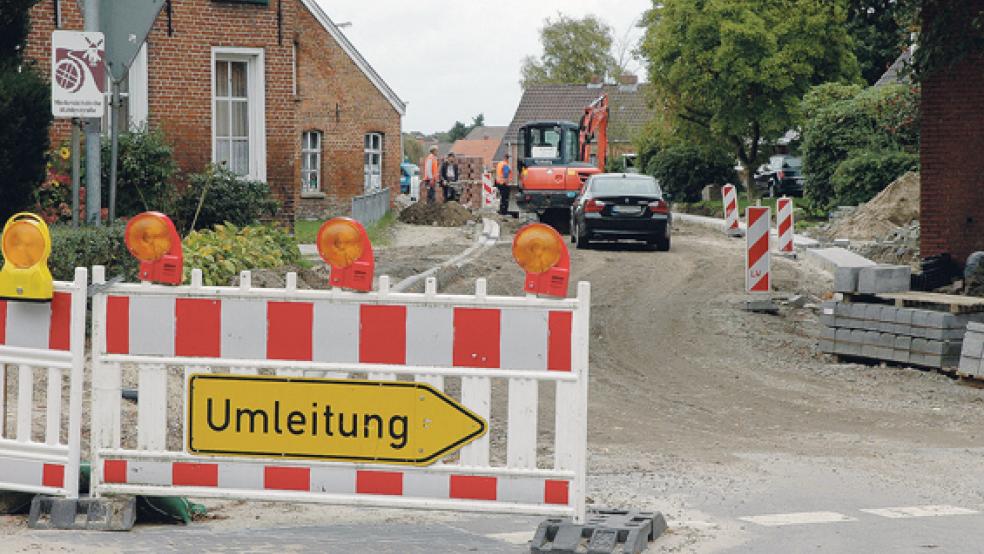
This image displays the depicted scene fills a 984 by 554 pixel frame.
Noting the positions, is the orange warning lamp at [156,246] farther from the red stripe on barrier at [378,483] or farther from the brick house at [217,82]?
the brick house at [217,82]

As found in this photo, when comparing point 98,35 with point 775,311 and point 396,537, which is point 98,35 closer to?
point 396,537

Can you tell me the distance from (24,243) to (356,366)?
1.67m

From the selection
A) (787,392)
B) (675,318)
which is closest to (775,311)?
(675,318)

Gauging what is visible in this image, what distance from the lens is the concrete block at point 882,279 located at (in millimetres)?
15102

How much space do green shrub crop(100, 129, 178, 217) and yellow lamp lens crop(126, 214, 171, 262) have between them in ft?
46.9

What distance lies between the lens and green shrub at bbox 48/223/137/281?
1252 centimetres

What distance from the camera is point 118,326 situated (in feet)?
23.5

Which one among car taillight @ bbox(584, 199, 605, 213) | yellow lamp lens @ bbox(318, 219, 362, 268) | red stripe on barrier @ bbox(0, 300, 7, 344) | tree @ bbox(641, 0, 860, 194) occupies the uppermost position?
tree @ bbox(641, 0, 860, 194)

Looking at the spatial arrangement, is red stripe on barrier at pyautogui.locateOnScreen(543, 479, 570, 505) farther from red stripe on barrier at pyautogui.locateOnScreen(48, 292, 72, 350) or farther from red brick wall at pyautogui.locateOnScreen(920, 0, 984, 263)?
red brick wall at pyautogui.locateOnScreen(920, 0, 984, 263)

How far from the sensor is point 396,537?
282 inches

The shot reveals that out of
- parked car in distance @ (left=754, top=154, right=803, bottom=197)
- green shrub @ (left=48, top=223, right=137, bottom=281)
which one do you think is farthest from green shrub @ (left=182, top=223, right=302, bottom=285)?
parked car in distance @ (left=754, top=154, right=803, bottom=197)

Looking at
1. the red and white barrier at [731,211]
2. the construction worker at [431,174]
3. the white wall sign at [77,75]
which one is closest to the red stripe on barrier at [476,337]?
the white wall sign at [77,75]

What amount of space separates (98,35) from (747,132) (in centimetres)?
5063

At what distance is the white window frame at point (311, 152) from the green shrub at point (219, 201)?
20751 millimetres
